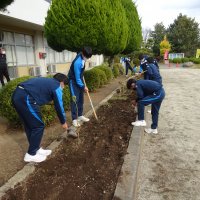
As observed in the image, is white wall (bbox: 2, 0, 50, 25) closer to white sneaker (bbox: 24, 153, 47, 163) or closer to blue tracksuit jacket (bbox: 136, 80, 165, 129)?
blue tracksuit jacket (bbox: 136, 80, 165, 129)

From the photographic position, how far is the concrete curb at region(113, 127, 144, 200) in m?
3.07

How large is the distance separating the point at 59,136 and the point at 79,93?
4.17ft

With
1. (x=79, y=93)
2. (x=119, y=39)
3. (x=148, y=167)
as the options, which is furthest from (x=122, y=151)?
(x=119, y=39)

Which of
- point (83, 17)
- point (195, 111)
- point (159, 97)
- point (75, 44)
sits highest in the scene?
point (83, 17)

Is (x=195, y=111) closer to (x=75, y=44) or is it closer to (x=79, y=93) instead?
(x=79, y=93)

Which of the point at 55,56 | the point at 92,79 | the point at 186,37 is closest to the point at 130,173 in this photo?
the point at 92,79

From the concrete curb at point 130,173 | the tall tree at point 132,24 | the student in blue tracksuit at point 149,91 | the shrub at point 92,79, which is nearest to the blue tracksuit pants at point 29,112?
the concrete curb at point 130,173

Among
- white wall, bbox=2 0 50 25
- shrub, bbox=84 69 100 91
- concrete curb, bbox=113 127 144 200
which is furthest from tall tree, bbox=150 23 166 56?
concrete curb, bbox=113 127 144 200

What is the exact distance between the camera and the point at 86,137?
16.6 ft

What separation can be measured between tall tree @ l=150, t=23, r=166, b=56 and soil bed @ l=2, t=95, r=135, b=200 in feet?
181

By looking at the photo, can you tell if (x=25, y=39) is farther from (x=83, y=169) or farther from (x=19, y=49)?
(x=83, y=169)

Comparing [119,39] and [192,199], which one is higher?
[119,39]

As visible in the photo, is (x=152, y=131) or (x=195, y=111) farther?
(x=195, y=111)

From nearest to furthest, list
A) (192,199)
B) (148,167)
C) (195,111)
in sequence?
1. (192,199)
2. (148,167)
3. (195,111)
